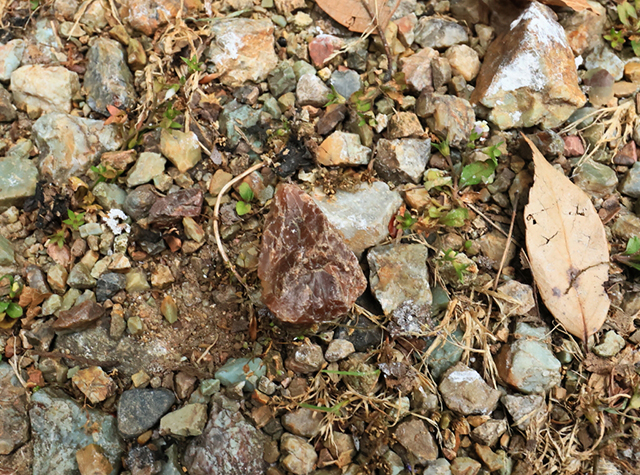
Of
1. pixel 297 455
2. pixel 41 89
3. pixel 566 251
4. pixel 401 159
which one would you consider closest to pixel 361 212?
pixel 401 159

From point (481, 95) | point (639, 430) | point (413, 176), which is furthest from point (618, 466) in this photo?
point (481, 95)

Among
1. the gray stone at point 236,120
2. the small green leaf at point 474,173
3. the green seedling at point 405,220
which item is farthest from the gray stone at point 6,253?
the small green leaf at point 474,173

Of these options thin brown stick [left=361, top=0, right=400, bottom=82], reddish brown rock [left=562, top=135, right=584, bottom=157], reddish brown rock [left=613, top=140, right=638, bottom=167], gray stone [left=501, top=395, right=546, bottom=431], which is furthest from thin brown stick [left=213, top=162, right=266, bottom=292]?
reddish brown rock [left=613, top=140, right=638, bottom=167]

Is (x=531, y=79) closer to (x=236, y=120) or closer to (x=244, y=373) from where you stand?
(x=236, y=120)

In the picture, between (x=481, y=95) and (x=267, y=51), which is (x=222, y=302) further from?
(x=481, y=95)

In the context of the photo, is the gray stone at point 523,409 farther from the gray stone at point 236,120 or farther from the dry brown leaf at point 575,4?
the dry brown leaf at point 575,4

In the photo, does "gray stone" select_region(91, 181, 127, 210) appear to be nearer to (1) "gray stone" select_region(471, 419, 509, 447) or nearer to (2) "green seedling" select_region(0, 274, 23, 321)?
(2) "green seedling" select_region(0, 274, 23, 321)
